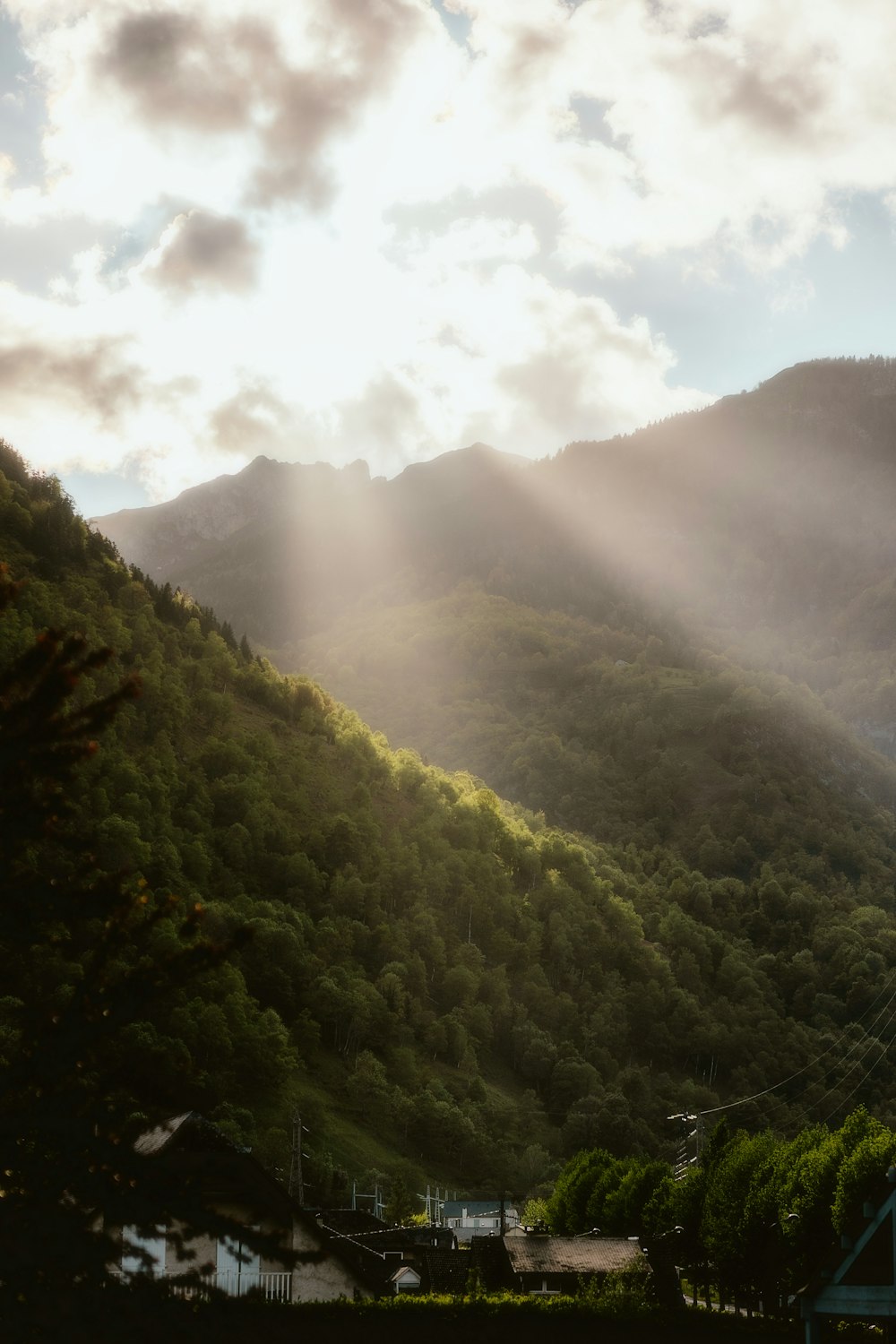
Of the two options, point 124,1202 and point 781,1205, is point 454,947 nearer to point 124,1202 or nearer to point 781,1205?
point 781,1205

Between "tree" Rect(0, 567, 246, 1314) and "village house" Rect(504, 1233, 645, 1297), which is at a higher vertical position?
"tree" Rect(0, 567, 246, 1314)

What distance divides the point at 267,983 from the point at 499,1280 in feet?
359

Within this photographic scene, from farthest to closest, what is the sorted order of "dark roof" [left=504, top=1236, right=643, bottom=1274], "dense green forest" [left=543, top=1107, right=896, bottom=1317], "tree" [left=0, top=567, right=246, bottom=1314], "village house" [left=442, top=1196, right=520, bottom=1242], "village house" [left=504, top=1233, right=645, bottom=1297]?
"village house" [left=442, top=1196, right=520, bottom=1242], "dark roof" [left=504, top=1236, right=643, bottom=1274], "village house" [left=504, top=1233, right=645, bottom=1297], "dense green forest" [left=543, top=1107, right=896, bottom=1317], "tree" [left=0, top=567, right=246, bottom=1314]

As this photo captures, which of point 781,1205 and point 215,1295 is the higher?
point 215,1295

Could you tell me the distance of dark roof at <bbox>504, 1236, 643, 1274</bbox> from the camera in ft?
201

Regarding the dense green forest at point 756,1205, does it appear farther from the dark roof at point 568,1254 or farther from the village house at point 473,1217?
the village house at point 473,1217

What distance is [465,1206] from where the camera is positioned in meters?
123

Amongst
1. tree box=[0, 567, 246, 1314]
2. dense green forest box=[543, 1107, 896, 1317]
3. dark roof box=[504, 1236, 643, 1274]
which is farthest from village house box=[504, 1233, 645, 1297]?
tree box=[0, 567, 246, 1314]

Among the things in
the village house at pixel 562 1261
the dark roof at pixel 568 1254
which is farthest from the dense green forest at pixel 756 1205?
the village house at pixel 562 1261

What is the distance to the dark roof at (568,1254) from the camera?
61.1 meters

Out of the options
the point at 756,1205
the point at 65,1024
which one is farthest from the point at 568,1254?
the point at 65,1024

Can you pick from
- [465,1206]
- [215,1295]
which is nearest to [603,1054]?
[465,1206]

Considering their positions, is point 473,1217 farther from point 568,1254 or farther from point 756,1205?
point 756,1205

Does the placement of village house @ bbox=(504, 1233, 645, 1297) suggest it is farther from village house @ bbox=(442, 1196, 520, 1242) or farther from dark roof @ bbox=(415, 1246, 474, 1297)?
village house @ bbox=(442, 1196, 520, 1242)
